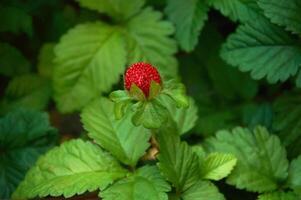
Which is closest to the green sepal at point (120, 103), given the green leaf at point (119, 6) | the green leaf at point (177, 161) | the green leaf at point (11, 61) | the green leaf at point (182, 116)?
the green leaf at point (177, 161)

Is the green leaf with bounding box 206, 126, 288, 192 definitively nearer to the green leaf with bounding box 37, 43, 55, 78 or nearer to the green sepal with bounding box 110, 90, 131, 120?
the green sepal with bounding box 110, 90, 131, 120

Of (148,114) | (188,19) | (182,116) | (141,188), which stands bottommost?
(141,188)

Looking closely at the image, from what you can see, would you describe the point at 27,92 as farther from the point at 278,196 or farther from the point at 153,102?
the point at 278,196

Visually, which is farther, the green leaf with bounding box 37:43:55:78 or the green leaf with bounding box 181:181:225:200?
the green leaf with bounding box 37:43:55:78

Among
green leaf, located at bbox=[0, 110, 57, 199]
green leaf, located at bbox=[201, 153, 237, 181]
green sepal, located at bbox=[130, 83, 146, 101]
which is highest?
green sepal, located at bbox=[130, 83, 146, 101]

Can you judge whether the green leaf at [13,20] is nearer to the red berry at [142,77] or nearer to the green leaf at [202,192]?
the red berry at [142,77]

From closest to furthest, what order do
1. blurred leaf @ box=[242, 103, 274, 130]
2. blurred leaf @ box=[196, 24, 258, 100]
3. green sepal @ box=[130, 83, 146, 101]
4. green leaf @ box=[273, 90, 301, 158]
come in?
green sepal @ box=[130, 83, 146, 101] < green leaf @ box=[273, 90, 301, 158] < blurred leaf @ box=[242, 103, 274, 130] < blurred leaf @ box=[196, 24, 258, 100]

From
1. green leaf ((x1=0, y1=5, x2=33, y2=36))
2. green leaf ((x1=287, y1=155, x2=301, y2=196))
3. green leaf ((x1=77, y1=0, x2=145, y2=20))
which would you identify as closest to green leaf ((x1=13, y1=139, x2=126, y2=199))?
green leaf ((x1=287, y1=155, x2=301, y2=196))

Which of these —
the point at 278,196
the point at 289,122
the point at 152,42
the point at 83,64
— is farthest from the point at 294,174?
the point at 83,64
